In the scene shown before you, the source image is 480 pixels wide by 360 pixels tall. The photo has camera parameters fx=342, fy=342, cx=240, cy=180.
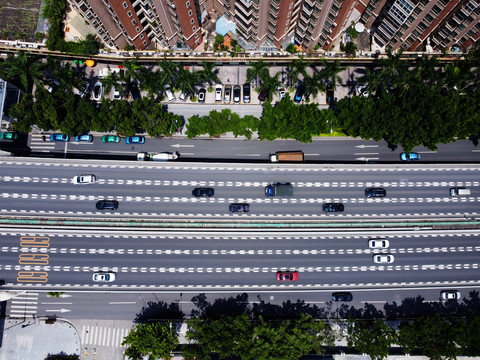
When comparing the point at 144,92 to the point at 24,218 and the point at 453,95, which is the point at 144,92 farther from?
the point at 453,95

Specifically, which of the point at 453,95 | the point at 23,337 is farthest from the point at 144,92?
the point at 453,95

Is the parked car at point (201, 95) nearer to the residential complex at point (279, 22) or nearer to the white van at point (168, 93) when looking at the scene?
the white van at point (168, 93)

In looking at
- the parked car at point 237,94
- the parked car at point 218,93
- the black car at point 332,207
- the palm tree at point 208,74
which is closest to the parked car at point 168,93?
the palm tree at point 208,74

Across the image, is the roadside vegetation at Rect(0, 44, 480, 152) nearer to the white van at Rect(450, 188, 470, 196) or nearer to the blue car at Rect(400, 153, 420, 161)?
the blue car at Rect(400, 153, 420, 161)

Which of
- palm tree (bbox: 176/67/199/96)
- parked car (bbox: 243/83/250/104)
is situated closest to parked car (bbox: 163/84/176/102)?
palm tree (bbox: 176/67/199/96)

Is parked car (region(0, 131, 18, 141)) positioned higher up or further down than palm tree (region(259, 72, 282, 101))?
further down
